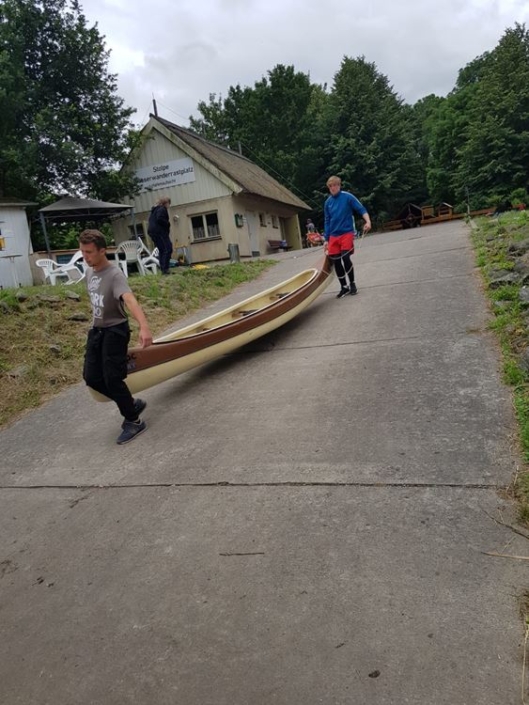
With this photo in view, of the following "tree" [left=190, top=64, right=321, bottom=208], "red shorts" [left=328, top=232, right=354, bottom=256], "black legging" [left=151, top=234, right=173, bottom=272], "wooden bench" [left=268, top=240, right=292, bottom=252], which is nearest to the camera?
"red shorts" [left=328, top=232, right=354, bottom=256]

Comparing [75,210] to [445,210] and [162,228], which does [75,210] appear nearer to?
[162,228]

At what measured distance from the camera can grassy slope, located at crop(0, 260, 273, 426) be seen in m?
5.66

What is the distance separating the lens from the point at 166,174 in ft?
72.9

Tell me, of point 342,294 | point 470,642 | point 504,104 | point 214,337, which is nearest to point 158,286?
point 342,294

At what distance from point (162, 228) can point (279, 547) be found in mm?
10061

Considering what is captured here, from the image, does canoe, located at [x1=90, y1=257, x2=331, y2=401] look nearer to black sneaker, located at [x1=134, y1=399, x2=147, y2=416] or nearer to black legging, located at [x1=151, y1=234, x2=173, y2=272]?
black sneaker, located at [x1=134, y1=399, x2=147, y2=416]

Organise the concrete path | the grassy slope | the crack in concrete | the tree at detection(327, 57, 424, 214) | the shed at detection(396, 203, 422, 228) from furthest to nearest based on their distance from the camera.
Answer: the tree at detection(327, 57, 424, 214) → the shed at detection(396, 203, 422, 228) → the grassy slope → the crack in concrete → the concrete path

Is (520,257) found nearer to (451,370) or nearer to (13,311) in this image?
(451,370)

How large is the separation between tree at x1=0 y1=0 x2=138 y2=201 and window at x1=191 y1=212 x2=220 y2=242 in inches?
132

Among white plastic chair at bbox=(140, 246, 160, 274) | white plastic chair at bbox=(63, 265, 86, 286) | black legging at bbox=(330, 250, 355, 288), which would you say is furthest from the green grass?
white plastic chair at bbox=(63, 265, 86, 286)

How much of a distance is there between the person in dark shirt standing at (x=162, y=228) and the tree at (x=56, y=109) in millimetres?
9378

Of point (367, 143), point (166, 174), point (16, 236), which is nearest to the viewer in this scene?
point (16, 236)

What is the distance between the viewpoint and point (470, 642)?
70.5 inches

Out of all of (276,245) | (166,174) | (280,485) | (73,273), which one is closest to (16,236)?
(73,273)
